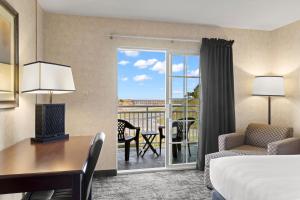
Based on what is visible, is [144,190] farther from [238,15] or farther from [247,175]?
[238,15]

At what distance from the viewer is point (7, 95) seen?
6.59ft

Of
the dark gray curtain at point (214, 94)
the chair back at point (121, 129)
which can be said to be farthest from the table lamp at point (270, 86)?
the chair back at point (121, 129)

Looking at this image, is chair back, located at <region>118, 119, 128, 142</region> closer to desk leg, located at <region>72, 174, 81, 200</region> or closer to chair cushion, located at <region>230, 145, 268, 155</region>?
chair cushion, located at <region>230, 145, 268, 155</region>

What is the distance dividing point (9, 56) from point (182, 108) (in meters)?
2.70

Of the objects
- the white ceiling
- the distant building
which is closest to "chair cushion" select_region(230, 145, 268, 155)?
the white ceiling

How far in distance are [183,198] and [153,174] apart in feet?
3.15

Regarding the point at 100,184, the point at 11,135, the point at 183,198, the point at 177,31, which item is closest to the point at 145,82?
the point at 177,31

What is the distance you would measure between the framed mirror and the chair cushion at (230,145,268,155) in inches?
108

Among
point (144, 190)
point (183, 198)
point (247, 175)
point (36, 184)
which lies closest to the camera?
point (36, 184)

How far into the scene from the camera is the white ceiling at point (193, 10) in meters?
3.15

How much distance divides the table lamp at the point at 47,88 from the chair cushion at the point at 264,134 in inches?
110

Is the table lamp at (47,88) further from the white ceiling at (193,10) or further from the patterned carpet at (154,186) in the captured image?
the white ceiling at (193,10)

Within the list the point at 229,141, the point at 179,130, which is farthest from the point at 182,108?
the point at 229,141

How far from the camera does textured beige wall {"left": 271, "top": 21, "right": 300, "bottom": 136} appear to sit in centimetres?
382
